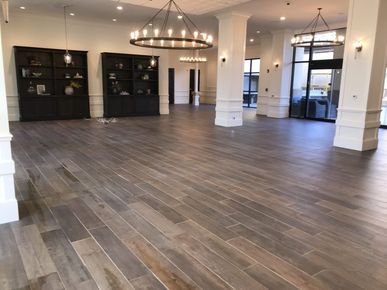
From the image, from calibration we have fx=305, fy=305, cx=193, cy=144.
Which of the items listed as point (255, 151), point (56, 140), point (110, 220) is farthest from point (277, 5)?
point (110, 220)

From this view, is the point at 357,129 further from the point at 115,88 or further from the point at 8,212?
the point at 115,88

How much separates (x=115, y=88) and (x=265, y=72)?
688cm

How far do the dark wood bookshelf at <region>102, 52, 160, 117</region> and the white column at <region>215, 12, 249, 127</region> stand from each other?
4.07m

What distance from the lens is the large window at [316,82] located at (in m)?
12.4

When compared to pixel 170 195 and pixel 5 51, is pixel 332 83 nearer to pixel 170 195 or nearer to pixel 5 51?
pixel 170 195

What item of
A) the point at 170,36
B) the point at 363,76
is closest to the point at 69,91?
the point at 170,36

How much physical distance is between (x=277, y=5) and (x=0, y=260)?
8995 millimetres

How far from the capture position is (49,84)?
11.3m

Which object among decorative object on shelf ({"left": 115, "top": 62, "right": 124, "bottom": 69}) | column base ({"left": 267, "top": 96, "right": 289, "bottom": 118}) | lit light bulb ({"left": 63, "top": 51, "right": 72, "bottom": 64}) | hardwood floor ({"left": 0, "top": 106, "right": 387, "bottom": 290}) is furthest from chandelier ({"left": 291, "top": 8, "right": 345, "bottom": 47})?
lit light bulb ({"left": 63, "top": 51, "right": 72, "bottom": 64})

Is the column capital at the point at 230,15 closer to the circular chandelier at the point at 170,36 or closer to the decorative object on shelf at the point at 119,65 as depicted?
the circular chandelier at the point at 170,36

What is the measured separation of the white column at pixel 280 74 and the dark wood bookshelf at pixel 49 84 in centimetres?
788

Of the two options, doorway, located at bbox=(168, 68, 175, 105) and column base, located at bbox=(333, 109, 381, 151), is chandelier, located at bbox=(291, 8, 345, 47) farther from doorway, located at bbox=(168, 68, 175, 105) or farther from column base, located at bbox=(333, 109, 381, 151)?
doorway, located at bbox=(168, 68, 175, 105)

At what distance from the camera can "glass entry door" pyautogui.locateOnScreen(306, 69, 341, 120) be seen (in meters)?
12.5

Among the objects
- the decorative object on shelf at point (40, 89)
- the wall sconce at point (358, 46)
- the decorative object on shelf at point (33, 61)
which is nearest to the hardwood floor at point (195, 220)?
the wall sconce at point (358, 46)
